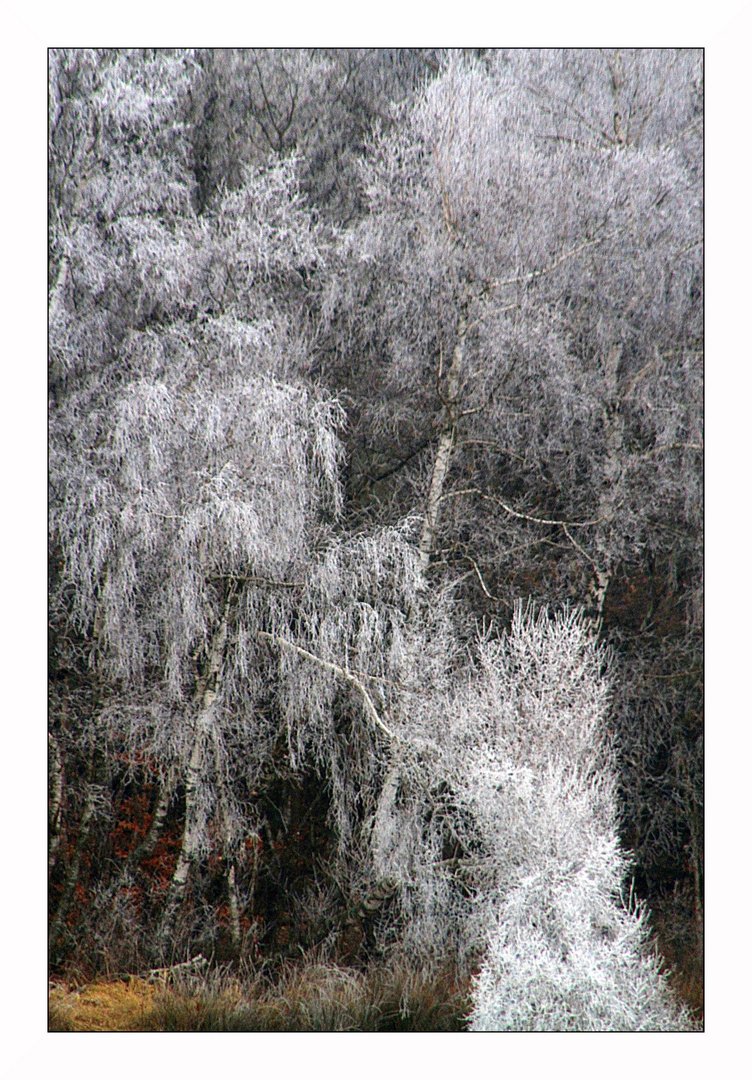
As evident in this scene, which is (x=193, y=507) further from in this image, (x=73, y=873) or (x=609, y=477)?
(x=609, y=477)

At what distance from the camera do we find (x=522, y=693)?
400 cm

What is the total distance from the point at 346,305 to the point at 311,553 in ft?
4.28

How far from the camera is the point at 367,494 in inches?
164

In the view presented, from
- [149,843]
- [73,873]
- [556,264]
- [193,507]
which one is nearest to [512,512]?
[556,264]

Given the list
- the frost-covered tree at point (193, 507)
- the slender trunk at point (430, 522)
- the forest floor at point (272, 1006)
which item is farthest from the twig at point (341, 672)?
the forest floor at point (272, 1006)

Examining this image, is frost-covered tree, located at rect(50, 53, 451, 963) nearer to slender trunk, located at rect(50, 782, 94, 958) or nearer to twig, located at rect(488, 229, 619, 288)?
slender trunk, located at rect(50, 782, 94, 958)

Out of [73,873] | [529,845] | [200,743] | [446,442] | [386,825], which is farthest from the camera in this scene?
[446,442]

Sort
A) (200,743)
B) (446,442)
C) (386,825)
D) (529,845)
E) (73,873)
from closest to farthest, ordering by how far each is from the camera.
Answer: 1. (529,845)
2. (73,873)
3. (386,825)
4. (200,743)
5. (446,442)

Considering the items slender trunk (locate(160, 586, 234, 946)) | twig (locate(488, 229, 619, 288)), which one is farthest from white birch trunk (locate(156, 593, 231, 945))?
twig (locate(488, 229, 619, 288))

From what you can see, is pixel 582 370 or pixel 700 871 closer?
pixel 700 871

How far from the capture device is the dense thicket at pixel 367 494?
3.92m
